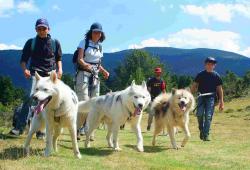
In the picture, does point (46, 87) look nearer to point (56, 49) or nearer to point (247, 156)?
point (56, 49)

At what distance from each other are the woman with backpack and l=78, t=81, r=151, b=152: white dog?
0.59 metres

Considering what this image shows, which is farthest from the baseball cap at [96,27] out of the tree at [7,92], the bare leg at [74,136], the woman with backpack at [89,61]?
the tree at [7,92]

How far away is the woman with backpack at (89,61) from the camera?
1020 cm

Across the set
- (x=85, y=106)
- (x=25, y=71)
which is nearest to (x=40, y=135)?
(x=85, y=106)

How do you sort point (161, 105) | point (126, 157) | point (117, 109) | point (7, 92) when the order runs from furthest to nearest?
point (7, 92) → point (161, 105) → point (117, 109) → point (126, 157)

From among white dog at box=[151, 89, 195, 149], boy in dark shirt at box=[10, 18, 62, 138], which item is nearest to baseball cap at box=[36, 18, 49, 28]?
boy in dark shirt at box=[10, 18, 62, 138]

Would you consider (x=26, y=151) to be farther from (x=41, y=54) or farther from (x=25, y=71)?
(x=41, y=54)

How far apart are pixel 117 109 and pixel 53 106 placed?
6.11 feet

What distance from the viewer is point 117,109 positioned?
9.20 m

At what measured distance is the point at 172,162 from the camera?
8648mm

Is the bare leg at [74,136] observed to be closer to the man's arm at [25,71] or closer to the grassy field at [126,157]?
the grassy field at [126,157]

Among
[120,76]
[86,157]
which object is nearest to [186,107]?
[86,157]

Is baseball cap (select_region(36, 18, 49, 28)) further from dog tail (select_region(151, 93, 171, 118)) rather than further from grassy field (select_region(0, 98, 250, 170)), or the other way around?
dog tail (select_region(151, 93, 171, 118))

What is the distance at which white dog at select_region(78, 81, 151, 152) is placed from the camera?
8922mm
